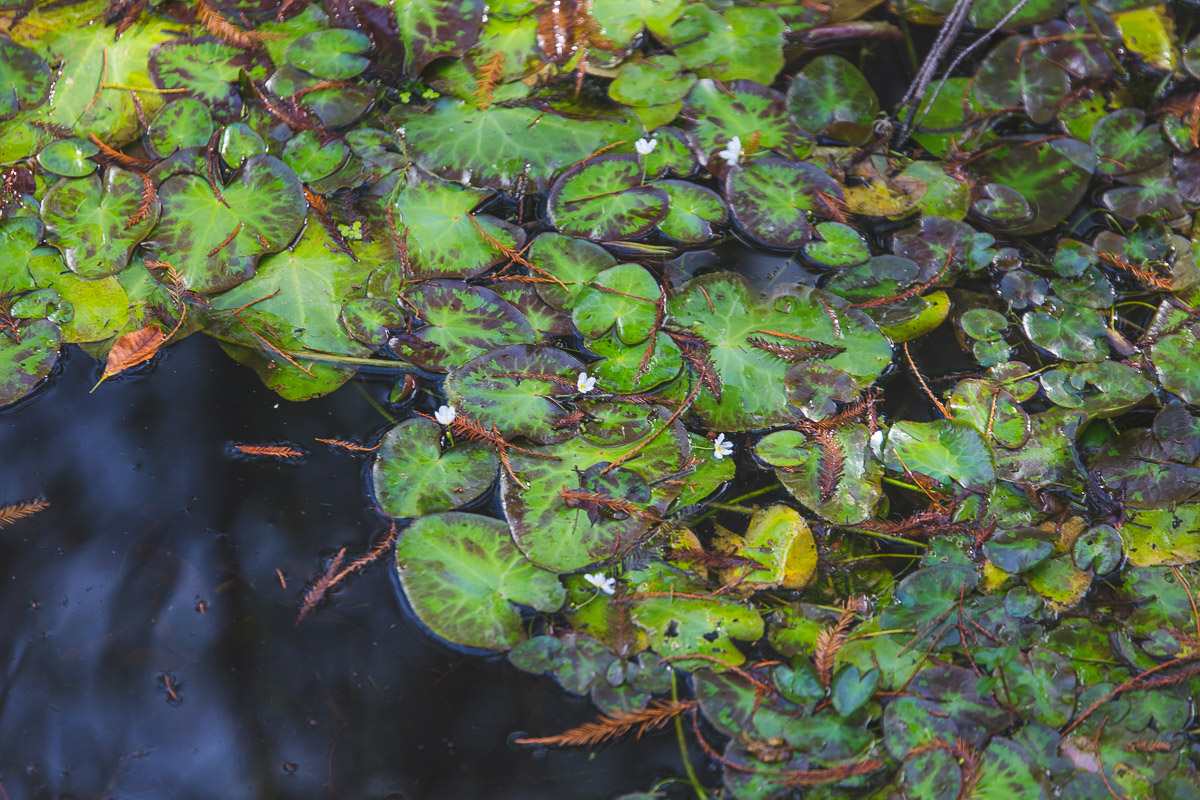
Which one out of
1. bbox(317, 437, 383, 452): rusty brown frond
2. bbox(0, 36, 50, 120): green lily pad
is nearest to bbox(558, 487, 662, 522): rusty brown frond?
bbox(317, 437, 383, 452): rusty brown frond

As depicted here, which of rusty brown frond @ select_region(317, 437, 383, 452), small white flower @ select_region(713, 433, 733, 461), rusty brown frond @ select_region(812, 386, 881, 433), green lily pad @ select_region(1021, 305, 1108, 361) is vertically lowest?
small white flower @ select_region(713, 433, 733, 461)

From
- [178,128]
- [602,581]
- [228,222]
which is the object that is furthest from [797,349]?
[178,128]

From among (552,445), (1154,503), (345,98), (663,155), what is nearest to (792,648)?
(552,445)

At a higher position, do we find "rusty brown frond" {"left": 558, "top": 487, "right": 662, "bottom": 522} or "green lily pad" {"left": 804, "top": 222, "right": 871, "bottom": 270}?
"green lily pad" {"left": 804, "top": 222, "right": 871, "bottom": 270}

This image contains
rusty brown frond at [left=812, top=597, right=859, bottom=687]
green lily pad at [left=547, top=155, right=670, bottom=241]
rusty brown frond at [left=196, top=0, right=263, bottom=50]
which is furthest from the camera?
rusty brown frond at [left=196, top=0, right=263, bottom=50]

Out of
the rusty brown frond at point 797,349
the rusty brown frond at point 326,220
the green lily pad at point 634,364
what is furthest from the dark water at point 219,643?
the rusty brown frond at point 797,349

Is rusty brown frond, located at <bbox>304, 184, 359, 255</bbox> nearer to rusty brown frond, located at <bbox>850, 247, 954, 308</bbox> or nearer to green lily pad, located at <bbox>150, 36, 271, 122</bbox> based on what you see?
green lily pad, located at <bbox>150, 36, 271, 122</bbox>

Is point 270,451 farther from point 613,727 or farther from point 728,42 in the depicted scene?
point 728,42

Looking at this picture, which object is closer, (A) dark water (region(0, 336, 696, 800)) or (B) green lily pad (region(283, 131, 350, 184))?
(A) dark water (region(0, 336, 696, 800))
